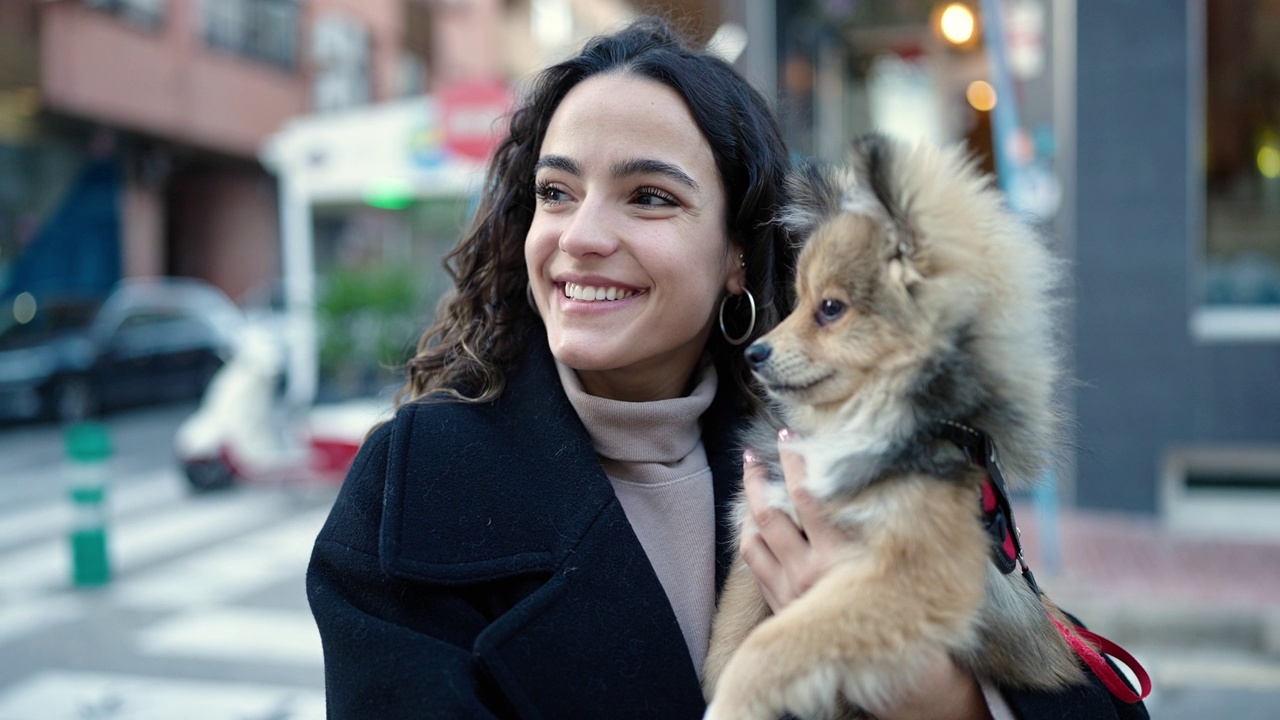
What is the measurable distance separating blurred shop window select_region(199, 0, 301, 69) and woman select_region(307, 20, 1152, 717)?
75.0 feet

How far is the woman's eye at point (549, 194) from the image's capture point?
84.7 inches

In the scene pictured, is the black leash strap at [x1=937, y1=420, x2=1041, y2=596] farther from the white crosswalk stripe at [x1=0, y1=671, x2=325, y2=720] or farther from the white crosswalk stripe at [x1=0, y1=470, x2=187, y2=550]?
the white crosswalk stripe at [x1=0, y1=470, x2=187, y2=550]

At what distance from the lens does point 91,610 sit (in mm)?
6910

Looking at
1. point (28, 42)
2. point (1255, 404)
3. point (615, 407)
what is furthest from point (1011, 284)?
point (28, 42)

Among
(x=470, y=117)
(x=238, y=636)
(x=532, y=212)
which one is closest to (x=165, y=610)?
(x=238, y=636)

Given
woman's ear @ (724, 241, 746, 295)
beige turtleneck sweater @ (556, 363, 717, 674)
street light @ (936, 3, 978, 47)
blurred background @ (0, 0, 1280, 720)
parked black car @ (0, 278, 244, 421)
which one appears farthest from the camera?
parked black car @ (0, 278, 244, 421)

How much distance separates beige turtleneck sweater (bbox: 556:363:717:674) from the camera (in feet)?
6.93

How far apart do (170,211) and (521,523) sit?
88.5ft

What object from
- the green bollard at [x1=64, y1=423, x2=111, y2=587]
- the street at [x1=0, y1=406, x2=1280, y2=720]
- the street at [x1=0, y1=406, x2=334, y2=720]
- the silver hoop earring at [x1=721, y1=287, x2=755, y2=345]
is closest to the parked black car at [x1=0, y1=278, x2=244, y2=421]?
the street at [x1=0, y1=406, x2=334, y2=720]

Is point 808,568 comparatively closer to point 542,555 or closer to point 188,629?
point 542,555

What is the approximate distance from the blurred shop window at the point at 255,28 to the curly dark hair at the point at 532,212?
22.6m

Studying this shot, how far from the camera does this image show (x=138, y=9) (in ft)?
66.4

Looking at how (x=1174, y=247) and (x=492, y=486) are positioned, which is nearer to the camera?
(x=492, y=486)

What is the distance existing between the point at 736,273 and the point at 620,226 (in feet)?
1.35
